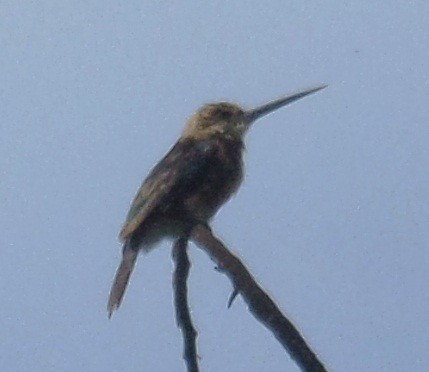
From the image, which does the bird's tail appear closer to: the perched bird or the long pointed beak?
the perched bird

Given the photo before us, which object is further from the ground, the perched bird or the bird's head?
the bird's head

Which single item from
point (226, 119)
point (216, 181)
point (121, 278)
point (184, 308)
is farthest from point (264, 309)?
point (226, 119)

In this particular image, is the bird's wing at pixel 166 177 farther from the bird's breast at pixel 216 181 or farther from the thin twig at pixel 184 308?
the thin twig at pixel 184 308

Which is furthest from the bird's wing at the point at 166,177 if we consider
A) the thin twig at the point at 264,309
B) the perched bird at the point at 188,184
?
the thin twig at the point at 264,309

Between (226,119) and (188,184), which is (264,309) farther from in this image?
(226,119)

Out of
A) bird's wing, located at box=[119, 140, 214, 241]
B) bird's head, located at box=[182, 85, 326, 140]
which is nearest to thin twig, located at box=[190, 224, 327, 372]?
bird's wing, located at box=[119, 140, 214, 241]

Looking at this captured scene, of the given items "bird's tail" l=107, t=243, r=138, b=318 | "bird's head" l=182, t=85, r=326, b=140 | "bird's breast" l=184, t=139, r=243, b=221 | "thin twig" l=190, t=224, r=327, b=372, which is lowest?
"thin twig" l=190, t=224, r=327, b=372

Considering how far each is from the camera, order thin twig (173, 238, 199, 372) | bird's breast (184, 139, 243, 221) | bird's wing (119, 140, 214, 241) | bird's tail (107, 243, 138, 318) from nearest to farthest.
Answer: thin twig (173, 238, 199, 372)
bird's tail (107, 243, 138, 318)
bird's wing (119, 140, 214, 241)
bird's breast (184, 139, 243, 221)
